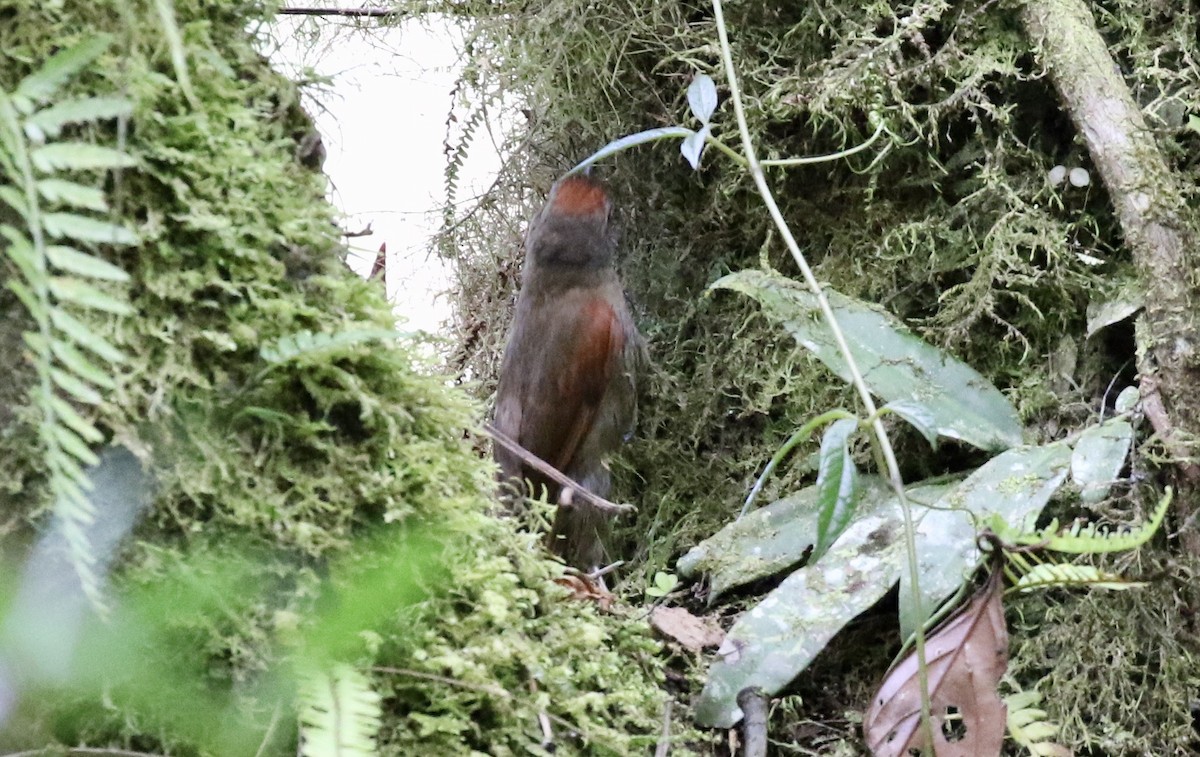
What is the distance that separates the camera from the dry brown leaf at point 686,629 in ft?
6.12

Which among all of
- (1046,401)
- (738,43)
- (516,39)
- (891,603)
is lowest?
(891,603)

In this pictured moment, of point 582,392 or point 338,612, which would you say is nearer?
point 338,612

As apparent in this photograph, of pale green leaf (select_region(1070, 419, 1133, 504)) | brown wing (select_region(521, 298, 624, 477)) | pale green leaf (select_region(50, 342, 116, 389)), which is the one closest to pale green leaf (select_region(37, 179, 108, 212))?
pale green leaf (select_region(50, 342, 116, 389))

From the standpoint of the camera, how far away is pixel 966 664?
161 centimetres

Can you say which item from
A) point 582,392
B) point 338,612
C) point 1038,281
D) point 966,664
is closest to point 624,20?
point 582,392

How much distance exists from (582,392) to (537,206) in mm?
665

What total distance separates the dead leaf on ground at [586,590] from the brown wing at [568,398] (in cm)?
120

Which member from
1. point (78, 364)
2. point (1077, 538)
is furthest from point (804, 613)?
point (78, 364)

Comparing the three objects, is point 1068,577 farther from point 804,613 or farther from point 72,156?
point 72,156

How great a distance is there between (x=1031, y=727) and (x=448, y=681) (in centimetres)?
96

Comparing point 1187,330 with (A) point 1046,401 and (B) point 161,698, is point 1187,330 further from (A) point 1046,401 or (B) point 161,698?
(B) point 161,698

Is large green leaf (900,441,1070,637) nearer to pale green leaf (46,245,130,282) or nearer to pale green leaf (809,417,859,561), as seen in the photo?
pale green leaf (809,417,859,561)

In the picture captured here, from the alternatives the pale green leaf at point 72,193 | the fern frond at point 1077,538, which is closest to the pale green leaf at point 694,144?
the fern frond at point 1077,538

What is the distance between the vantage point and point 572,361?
3295 mm
